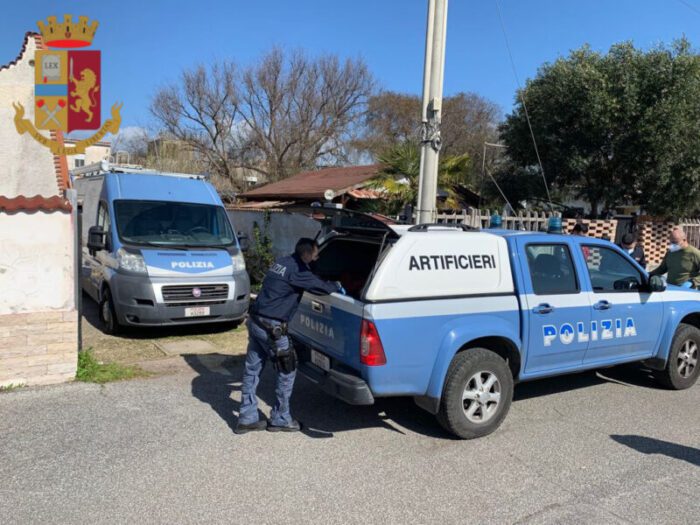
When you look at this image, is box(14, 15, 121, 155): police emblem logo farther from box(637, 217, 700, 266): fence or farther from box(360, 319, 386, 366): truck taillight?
box(637, 217, 700, 266): fence

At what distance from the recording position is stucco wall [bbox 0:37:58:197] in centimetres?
1541

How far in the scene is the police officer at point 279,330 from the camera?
15.1ft

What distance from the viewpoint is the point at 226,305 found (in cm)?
810

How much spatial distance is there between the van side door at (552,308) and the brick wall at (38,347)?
4402mm

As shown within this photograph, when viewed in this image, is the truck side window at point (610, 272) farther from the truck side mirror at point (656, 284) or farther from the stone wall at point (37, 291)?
the stone wall at point (37, 291)

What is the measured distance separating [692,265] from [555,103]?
1067 cm

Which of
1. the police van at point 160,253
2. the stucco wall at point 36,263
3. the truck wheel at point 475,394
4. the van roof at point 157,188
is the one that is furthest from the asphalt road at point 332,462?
the van roof at point 157,188

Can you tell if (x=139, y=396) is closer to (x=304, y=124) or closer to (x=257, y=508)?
(x=257, y=508)

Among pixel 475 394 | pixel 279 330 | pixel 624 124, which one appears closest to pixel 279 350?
pixel 279 330

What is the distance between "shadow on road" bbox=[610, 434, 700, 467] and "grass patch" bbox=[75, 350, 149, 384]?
4.77 meters

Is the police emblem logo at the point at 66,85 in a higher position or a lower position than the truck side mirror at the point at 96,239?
higher

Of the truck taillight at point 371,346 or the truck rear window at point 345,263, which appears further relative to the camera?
the truck rear window at point 345,263

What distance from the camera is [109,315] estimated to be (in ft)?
26.3

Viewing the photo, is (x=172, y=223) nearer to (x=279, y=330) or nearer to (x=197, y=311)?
(x=197, y=311)
